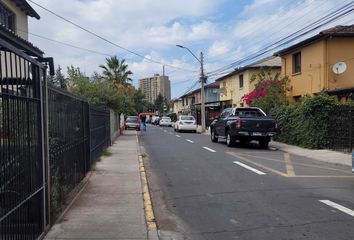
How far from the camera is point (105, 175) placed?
510 inches

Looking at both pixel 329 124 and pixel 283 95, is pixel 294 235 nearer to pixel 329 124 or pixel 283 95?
pixel 329 124

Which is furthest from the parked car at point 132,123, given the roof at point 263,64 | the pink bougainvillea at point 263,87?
the pink bougainvillea at point 263,87

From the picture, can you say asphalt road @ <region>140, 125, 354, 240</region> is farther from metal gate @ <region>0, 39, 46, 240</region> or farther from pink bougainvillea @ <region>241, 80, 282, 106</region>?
pink bougainvillea @ <region>241, 80, 282, 106</region>

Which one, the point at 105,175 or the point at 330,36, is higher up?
the point at 330,36

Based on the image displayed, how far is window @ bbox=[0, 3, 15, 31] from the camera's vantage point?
17.8 m

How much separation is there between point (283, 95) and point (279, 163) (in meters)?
16.0

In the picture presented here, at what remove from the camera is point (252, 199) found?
9.80m

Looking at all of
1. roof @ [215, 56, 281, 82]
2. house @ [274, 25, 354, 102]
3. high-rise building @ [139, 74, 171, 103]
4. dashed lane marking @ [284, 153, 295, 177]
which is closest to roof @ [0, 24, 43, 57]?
dashed lane marking @ [284, 153, 295, 177]

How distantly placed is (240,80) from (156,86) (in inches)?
3722

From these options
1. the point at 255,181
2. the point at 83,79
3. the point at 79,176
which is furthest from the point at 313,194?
the point at 83,79

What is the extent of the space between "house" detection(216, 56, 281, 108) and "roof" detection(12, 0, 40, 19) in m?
20.7

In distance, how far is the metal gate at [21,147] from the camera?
4.72 m

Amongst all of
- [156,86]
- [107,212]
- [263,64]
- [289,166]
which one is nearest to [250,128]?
[289,166]

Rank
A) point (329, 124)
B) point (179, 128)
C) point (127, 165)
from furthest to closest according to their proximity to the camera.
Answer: point (179, 128) < point (329, 124) < point (127, 165)
